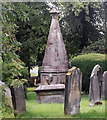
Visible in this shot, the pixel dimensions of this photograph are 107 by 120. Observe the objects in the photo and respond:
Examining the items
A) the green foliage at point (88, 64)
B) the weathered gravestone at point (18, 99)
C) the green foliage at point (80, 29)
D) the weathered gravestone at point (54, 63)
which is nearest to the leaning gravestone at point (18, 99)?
the weathered gravestone at point (18, 99)

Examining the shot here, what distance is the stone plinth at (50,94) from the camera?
390 inches

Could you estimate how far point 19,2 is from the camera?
3195 mm

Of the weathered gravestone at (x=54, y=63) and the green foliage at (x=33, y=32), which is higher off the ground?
the green foliage at (x=33, y=32)

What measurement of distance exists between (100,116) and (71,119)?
89 cm

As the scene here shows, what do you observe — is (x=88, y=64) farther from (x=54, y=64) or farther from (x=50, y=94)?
(x=50, y=94)

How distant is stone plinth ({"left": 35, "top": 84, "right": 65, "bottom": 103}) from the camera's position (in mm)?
9906

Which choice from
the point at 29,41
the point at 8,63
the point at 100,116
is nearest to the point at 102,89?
the point at 100,116

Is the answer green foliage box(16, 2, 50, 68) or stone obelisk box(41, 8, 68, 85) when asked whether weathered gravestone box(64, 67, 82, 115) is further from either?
green foliage box(16, 2, 50, 68)

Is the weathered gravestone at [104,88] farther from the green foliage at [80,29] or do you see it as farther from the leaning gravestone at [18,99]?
the green foliage at [80,29]

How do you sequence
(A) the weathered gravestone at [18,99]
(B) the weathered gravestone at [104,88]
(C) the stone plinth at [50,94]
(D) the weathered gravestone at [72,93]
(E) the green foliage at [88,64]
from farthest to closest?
1. (E) the green foliage at [88,64]
2. (B) the weathered gravestone at [104,88]
3. (C) the stone plinth at [50,94]
4. (A) the weathered gravestone at [18,99]
5. (D) the weathered gravestone at [72,93]

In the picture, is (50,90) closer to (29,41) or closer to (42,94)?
(42,94)

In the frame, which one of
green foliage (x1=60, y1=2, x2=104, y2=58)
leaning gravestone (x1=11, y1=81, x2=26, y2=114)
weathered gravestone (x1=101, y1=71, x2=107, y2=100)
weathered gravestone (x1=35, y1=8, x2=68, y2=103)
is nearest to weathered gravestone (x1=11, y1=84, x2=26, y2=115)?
leaning gravestone (x1=11, y1=81, x2=26, y2=114)

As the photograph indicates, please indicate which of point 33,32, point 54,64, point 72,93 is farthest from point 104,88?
point 33,32

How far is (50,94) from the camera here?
32.6 feet
